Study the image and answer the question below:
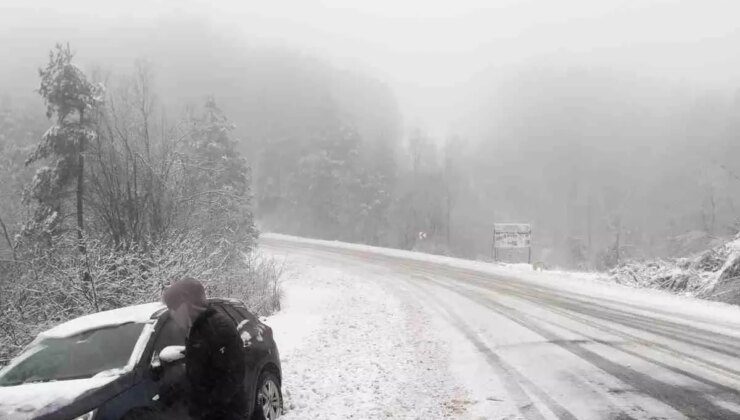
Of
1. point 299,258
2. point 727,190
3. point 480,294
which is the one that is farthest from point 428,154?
point 480,294

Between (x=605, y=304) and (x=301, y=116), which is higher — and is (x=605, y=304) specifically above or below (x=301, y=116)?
below

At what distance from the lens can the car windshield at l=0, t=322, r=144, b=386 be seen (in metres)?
4.75

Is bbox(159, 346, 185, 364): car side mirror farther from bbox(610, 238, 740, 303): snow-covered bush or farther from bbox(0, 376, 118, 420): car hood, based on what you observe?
bbox(610, 238, 740, 303): snow-covered bush

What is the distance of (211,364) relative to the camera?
3361 millimetres

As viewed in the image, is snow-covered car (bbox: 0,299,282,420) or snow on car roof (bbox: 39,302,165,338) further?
snow on car roof (bbox: 39,302,165,338)

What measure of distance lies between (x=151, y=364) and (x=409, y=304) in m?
11.9

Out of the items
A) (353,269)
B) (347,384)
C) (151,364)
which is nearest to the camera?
(151,364)

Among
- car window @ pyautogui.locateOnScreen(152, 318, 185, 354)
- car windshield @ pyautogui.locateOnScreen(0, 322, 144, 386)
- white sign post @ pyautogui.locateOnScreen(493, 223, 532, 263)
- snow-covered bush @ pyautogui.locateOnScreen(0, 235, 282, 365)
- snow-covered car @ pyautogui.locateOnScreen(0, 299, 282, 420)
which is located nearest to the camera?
snow-covered car @ pyautogui.locateOnScreen(0, 299, 282, 420)

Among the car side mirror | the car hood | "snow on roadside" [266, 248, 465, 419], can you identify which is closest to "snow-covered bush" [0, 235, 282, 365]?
"snow on roadside" [266, 248, 465, 419]

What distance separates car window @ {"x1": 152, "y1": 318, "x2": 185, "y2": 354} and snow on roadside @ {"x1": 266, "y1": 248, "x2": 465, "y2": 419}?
1.90m

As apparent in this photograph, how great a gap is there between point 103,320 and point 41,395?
4.01 feet

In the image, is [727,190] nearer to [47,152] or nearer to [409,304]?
[409,304]

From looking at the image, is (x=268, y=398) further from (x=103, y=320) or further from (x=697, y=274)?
(x=697, y=274)

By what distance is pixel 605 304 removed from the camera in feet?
51.9
